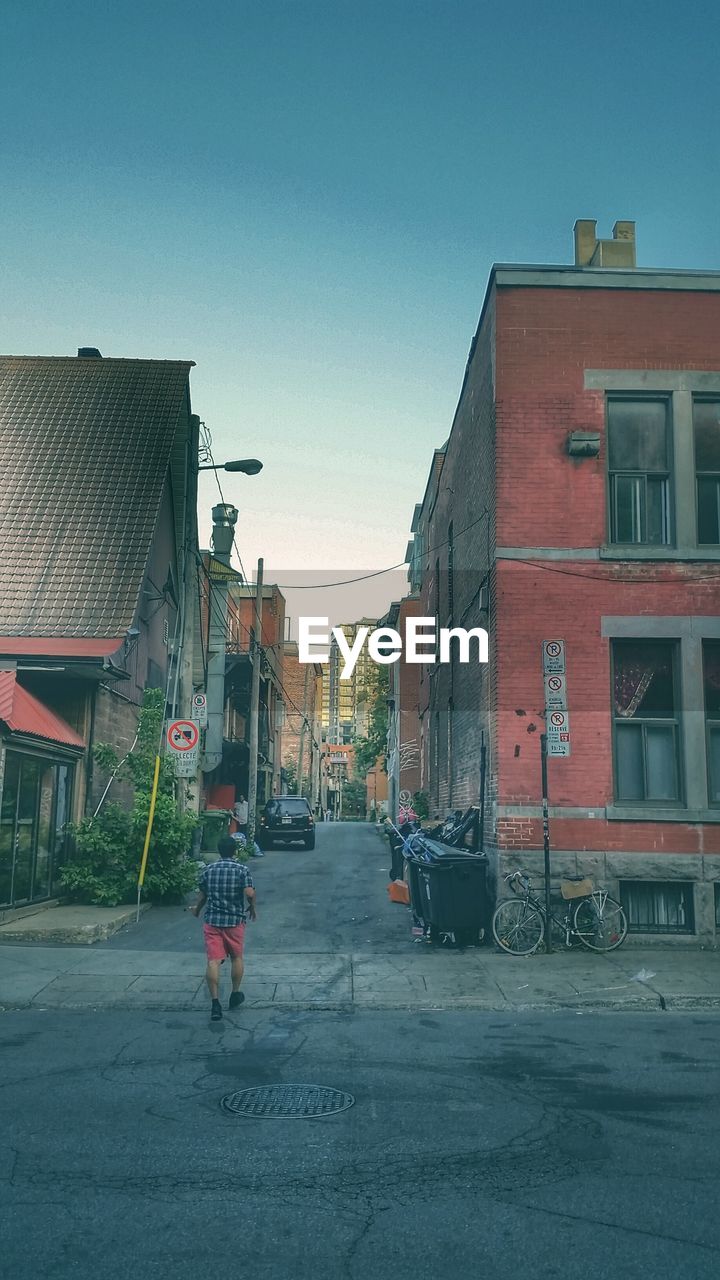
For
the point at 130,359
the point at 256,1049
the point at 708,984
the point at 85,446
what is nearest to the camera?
the point at 256,1049

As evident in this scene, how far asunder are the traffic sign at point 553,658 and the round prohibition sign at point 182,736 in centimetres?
593

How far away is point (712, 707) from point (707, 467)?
3384 millimetres

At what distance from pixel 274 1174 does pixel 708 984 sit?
718cm

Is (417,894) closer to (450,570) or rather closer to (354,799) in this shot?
(450,570)

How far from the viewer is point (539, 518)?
1421 centimetres

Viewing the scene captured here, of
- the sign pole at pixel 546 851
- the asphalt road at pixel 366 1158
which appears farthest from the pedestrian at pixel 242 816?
the asphalt road at pixel 366 1158

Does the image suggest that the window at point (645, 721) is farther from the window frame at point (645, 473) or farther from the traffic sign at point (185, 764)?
the traffic sign at point (185, 764)

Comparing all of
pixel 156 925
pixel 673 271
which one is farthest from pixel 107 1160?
pixel 673 271

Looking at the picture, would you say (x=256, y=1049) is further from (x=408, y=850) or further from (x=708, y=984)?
(x=408, y=850)

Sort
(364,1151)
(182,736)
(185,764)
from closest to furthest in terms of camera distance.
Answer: (364,1151) → (182,736) → (185,764)

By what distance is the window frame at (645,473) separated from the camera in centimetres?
1434

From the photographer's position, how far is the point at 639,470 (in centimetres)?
1448

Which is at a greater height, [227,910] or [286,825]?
[286,825]

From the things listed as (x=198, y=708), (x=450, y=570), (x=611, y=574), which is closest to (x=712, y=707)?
(x=611, y=574)
